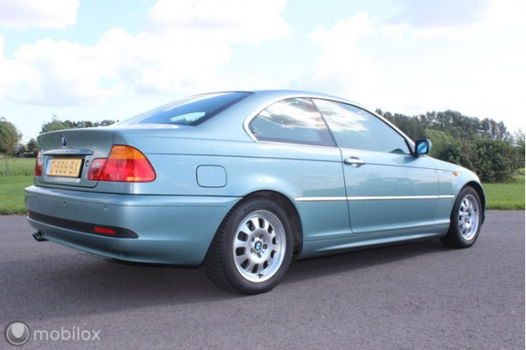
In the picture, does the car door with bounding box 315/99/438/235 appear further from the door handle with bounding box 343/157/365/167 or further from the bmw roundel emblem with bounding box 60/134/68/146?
the bmw roundel emblem with bounding box 60/134/68/146

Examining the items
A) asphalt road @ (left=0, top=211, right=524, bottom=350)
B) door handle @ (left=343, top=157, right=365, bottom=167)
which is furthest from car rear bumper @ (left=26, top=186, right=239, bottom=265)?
door handle @ (left=343, top=157, right=365, bottom=167)

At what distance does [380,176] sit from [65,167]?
262 cm

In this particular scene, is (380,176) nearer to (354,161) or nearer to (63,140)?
(354,161)

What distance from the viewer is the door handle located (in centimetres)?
424

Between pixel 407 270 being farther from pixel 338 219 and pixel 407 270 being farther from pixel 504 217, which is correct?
pixel 504 217

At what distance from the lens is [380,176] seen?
4.50 metres

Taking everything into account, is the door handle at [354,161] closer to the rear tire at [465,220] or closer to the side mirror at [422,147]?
the side mirror at [422,147]

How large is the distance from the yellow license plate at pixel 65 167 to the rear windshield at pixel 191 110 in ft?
2.34

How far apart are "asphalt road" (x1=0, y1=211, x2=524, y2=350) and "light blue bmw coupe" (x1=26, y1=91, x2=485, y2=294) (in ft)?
1.01

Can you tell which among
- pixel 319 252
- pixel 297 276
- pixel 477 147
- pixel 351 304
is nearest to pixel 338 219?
pixel 319 252

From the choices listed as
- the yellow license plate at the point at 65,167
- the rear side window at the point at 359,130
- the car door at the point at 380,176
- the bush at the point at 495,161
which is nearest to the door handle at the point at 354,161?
the car door at the point at 380,176

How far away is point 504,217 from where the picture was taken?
345 inches

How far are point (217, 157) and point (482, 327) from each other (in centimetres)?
196

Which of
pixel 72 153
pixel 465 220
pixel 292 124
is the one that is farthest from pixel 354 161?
pixel 72 153
